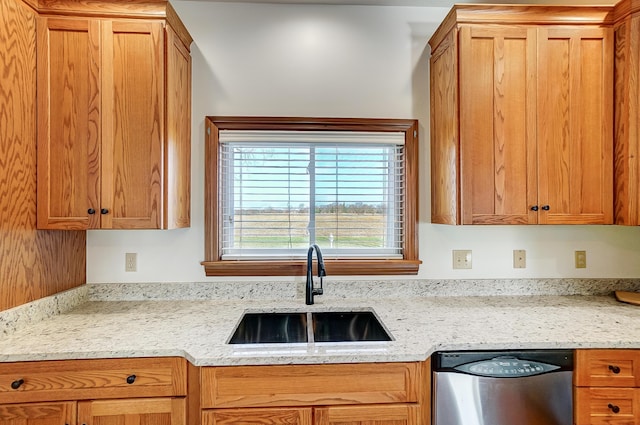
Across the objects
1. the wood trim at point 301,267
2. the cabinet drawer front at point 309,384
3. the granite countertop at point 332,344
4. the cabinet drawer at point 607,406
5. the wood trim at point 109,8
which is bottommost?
the cabinet drawer at point 607,406

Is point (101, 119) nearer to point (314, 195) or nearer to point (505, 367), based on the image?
point (314, 195)

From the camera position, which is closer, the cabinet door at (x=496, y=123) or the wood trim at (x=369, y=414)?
the wood trim at (x=369, y=414)

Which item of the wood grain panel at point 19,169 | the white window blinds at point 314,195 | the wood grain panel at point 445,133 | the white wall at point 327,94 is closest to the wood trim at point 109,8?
the wood grain panel at point 19,169

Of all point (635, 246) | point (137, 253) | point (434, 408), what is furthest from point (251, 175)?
point (635, 246)

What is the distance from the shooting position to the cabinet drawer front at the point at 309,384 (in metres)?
1.26

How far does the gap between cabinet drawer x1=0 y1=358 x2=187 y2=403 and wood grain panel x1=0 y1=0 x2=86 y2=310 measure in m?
0.37

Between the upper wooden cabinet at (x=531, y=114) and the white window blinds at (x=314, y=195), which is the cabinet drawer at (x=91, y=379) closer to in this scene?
the white window blinds at (x=314, y=195)

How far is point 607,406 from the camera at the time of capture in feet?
4.48

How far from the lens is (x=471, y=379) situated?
4.37 feet

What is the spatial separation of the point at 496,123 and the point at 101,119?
1927mm

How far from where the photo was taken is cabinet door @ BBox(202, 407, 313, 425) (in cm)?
126

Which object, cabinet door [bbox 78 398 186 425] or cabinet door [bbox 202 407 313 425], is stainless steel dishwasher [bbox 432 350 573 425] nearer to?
cabinet door [bbox 202 407 313 425]

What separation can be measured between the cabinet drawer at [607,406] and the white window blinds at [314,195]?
1.05 meters

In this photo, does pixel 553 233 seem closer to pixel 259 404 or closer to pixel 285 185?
pixel 285 185
